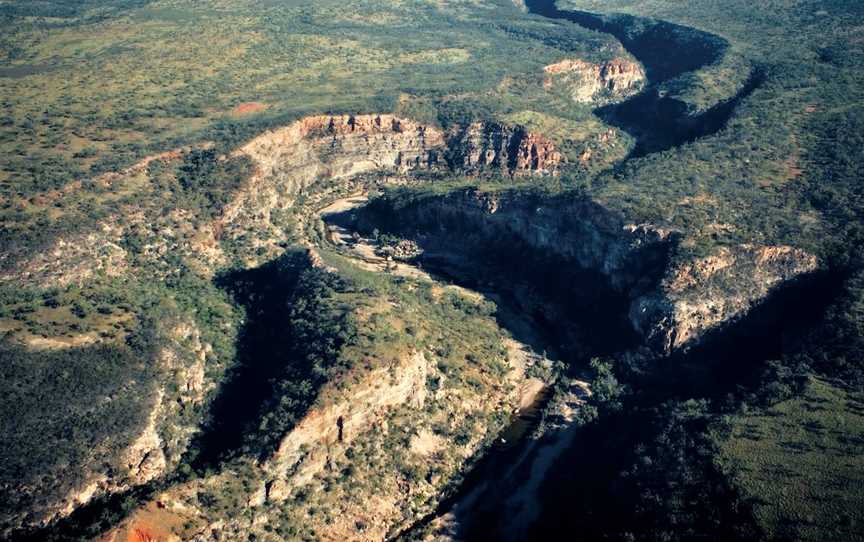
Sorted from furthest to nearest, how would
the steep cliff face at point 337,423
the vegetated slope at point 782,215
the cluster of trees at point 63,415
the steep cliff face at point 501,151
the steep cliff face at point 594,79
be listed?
the steep cliff face at point 594,79
the steep cliff face at point 501,151
the steep cliff face at point 337,423
the vegetated slope at point 782,215
the cluster of trees at point 63,415

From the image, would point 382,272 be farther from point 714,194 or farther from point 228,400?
point 714,194

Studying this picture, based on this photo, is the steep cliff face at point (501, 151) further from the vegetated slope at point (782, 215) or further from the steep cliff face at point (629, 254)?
the steep cliff face at point (629, 254)

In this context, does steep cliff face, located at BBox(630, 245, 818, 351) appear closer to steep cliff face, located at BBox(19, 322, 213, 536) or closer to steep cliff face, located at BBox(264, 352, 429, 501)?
steep cliff face, located at BBox(264, 352, 429, 501)

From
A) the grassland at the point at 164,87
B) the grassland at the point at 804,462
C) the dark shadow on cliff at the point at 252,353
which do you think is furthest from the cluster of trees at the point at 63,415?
the grassland at the point at 804,462

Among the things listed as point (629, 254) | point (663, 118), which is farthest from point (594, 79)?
point (629, 254)

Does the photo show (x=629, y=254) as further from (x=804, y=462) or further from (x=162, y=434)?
(x=162, y=434)

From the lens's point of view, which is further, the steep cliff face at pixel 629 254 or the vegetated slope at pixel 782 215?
the steep cliff face at pixel 629 254
